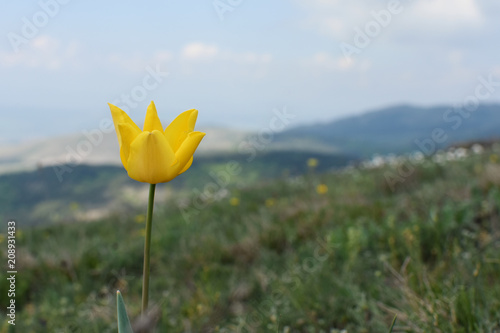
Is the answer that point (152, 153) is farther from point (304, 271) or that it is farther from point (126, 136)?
point (304, 271)

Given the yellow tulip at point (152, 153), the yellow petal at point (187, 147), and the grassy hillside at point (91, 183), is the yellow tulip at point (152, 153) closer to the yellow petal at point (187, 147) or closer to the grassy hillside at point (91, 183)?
the yellow petal at point (187, 147)

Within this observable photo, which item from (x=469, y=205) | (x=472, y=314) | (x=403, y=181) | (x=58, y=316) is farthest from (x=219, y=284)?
(x=403, y=181)

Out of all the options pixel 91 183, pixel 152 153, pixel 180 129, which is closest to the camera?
pixel 152 153

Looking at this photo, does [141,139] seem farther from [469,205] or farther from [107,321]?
[469,205]

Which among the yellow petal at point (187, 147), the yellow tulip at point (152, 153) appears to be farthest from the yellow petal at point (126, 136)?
the yellow petal at point (187, 147)

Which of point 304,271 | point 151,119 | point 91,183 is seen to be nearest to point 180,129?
point 151,119

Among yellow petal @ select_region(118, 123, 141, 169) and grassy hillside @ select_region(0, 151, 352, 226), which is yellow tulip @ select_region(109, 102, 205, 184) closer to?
yellow petal @ select_region(118, 123, 141, 169)
